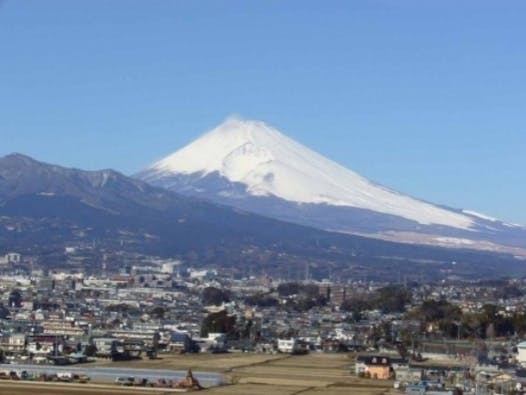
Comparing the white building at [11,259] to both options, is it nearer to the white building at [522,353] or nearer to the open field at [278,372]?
the open field at [278,372]

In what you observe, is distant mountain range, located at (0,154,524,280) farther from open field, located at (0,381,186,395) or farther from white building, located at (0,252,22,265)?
open field, located at (0,381,186,395)

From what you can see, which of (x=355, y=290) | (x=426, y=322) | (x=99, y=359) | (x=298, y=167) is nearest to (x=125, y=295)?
(x=355, y=290)

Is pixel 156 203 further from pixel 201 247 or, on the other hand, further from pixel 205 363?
pixel 205 363

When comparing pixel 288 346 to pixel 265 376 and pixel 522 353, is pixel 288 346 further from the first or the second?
pixel 265 376

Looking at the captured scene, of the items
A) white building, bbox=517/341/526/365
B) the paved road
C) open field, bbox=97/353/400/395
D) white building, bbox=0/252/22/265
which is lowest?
the paved road

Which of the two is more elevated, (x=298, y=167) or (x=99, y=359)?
(x=298, y=167)

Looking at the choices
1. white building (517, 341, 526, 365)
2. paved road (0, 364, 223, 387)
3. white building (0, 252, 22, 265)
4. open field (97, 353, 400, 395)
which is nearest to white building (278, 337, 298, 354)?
open field (97, 353, 400, 395)
